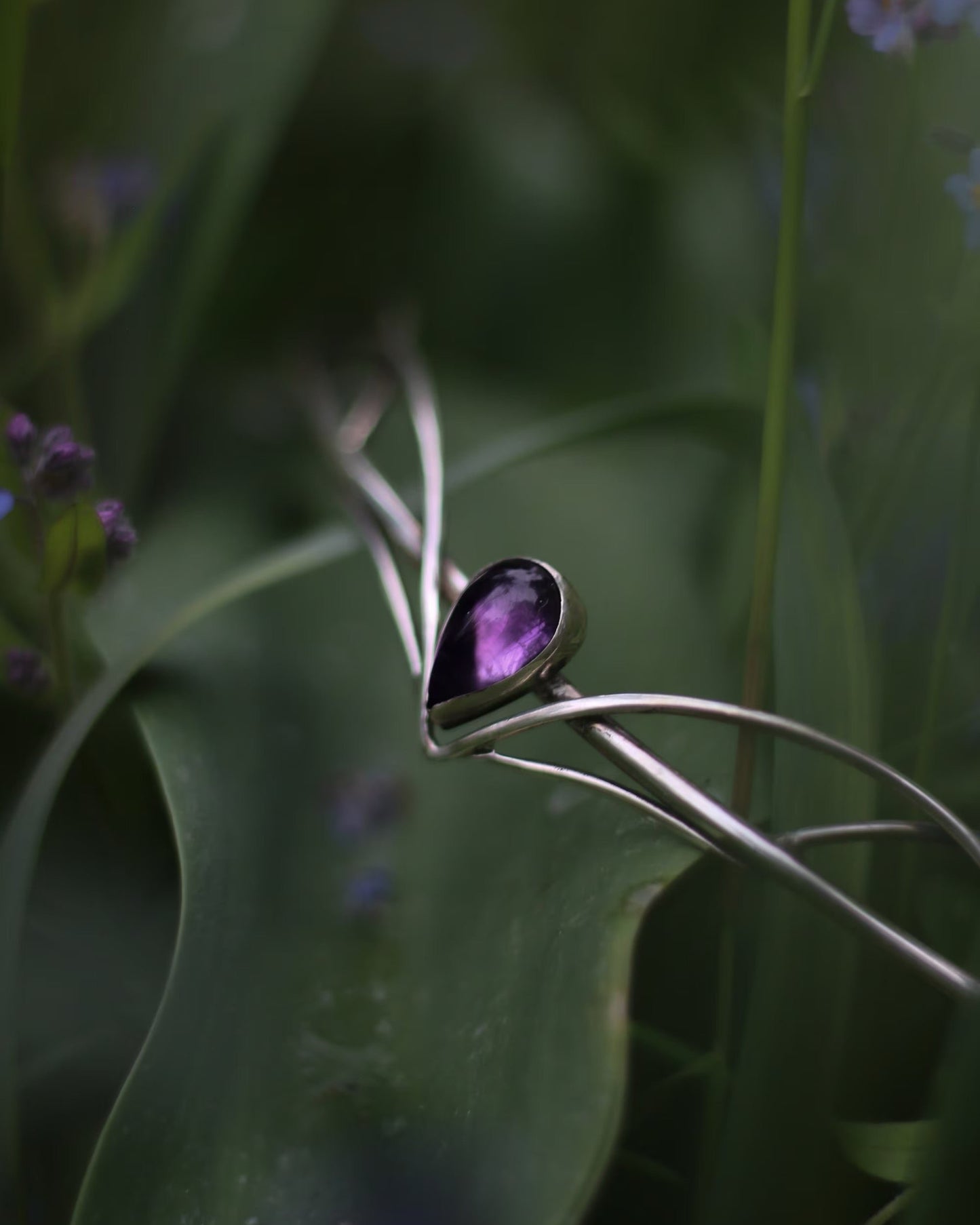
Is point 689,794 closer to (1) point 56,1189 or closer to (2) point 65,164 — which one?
(1) point 56,1189

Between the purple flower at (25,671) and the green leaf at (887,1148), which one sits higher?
the purple flower at (25,671)

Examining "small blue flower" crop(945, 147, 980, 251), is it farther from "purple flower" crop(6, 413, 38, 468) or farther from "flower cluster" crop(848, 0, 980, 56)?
"purple flower" crop(6, 413, 38, 468)

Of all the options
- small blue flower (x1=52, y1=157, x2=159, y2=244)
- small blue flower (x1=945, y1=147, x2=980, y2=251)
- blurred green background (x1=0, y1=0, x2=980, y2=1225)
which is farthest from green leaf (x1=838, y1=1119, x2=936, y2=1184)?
small blue flower (x1=52, y1=157, x2=159, y2=244)

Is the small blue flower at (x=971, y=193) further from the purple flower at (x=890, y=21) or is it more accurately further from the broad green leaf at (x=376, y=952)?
the broad green leaf at (x=376, y=952)

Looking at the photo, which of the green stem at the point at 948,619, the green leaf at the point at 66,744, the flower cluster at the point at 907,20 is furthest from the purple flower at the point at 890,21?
the green leaf at the point at 66,744

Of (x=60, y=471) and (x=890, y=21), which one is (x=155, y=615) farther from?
(x=890, y=21)

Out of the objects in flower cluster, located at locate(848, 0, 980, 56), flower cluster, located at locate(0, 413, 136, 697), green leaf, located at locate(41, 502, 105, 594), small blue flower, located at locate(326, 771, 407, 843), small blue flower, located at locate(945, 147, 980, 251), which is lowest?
small blue flower, located at locate(326, 771, 407, 843)
